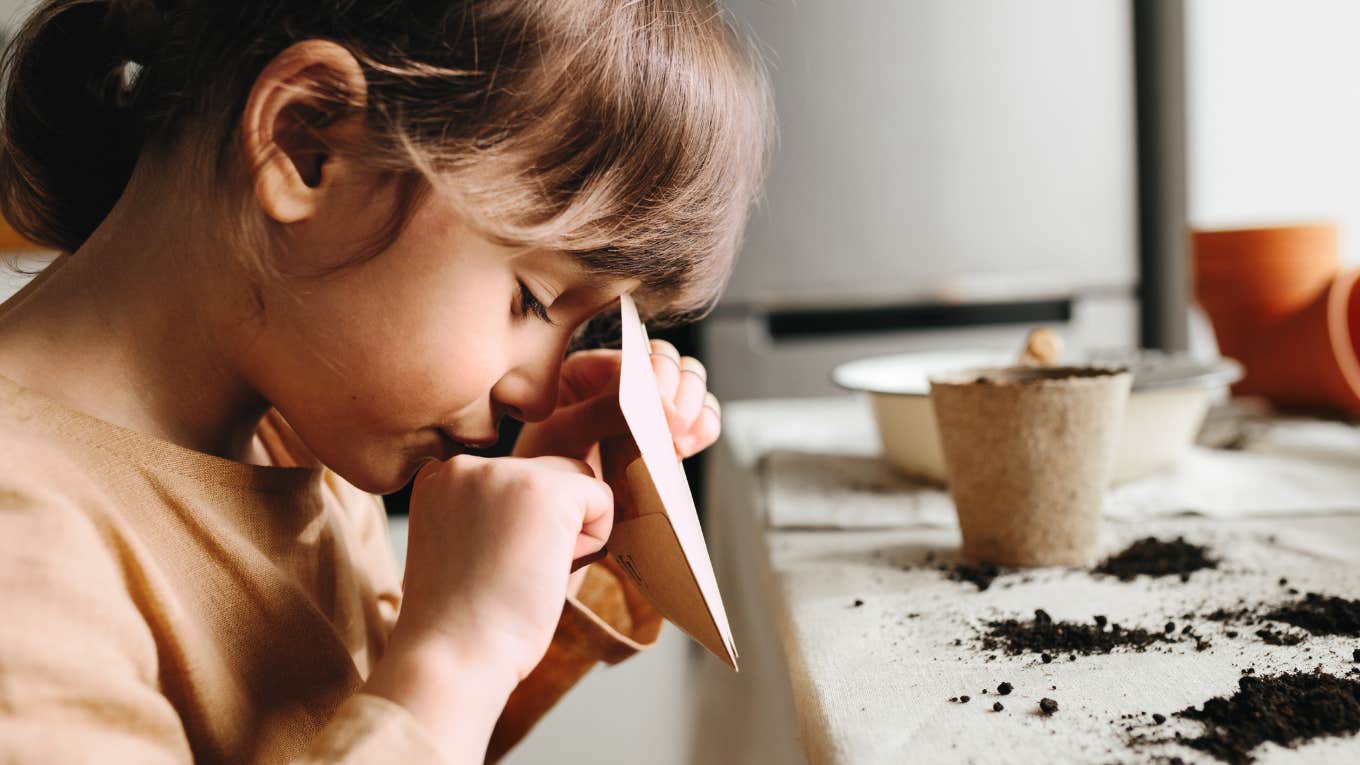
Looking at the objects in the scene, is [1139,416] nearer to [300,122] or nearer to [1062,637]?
[1062,637]

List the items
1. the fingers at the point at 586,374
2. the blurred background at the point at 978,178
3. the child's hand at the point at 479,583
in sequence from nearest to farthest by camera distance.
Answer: the child's hand at the point at 479,583 → the fingers at the point at 586,374 → the blurred background at the point at 978,178

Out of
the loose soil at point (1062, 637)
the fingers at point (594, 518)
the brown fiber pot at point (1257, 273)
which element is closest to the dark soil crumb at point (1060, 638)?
Result: the loose soil at point (1062, 637)

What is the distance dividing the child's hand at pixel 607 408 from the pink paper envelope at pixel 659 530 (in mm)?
127

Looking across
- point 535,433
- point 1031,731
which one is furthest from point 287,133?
point 1031,731

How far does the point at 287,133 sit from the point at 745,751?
21.4 inches

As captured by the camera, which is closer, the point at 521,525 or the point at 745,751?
the point at 521,525

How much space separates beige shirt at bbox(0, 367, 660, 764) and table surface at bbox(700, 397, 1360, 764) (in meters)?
0.22

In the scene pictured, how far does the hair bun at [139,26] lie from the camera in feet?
2.25

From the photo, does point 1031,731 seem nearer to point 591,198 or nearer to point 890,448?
point 591,198

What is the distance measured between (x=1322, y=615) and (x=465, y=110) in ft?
1.86

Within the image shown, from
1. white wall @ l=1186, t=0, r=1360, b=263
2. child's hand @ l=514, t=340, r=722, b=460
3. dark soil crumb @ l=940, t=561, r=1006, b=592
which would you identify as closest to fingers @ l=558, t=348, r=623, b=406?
child's hand @ l=514, t=340, r=722, b=460

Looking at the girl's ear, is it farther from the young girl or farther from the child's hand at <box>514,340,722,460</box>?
the child's hand at <box>514,340,722,460</box>

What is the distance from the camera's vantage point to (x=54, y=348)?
62 centimetres

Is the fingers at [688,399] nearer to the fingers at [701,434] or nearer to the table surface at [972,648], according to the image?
the fingers at [701,434]
